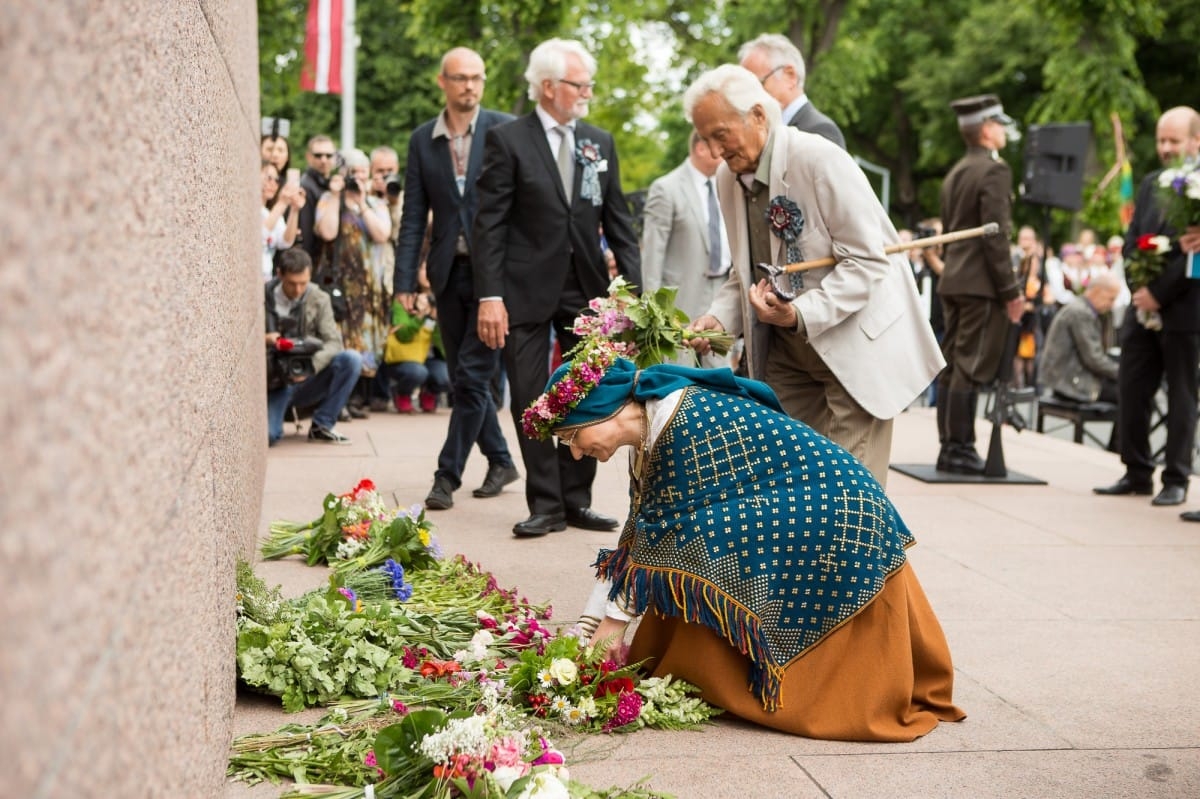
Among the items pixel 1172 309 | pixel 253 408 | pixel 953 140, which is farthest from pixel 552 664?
pixel 953 140

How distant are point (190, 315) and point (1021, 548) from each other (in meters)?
5.66

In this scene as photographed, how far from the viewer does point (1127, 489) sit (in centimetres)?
957

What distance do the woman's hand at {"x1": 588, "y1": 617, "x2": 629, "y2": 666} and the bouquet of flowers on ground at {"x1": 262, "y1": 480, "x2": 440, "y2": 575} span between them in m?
1.49

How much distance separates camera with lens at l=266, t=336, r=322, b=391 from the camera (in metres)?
10.2

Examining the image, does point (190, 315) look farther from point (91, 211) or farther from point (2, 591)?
point (2, 591)

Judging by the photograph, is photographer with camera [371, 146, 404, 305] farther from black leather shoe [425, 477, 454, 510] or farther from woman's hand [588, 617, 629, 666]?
woman's hand [588, 617, 629, 666]

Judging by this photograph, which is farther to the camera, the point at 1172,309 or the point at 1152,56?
the point at 1152,56

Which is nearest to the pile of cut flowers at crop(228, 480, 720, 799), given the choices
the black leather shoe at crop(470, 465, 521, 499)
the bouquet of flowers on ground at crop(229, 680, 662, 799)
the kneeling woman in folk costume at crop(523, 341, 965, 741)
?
the bouquet of flowers on ground at crop(229, 680, 662, 799)

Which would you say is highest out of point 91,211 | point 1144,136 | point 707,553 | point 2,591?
point 1144,136

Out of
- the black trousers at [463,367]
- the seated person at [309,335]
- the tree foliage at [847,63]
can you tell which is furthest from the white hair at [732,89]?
the tree foliage at [847,63]

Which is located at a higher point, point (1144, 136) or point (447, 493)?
point (1144, 136)

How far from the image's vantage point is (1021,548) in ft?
24.7

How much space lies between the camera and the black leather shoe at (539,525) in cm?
697

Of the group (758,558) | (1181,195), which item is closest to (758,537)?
(758,558)
